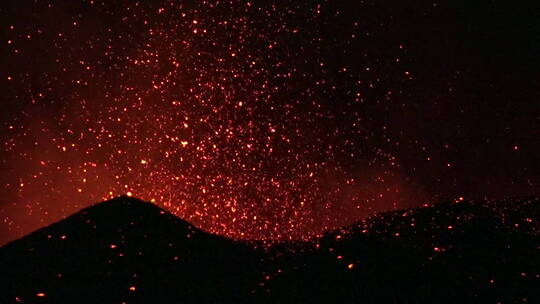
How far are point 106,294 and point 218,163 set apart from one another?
1626 mm

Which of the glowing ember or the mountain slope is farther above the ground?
the glowing ember

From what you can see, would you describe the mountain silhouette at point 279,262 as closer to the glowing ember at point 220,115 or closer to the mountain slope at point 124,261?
the mountain slope at point 124,261

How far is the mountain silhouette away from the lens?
1069 mm

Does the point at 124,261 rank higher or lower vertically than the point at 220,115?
lower

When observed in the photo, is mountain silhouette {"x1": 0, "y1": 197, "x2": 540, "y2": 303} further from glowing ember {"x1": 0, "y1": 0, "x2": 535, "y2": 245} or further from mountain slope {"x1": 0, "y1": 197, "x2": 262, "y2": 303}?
glowing ember {"x1": 0, "y1": 0, "x2": 535, "y2": 245}

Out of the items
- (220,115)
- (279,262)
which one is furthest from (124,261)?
(220,115)

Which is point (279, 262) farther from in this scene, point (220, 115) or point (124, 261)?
point (220, 115)

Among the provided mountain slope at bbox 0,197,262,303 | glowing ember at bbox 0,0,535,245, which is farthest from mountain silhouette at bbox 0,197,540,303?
glowing ember at bbox 0,0,535,245

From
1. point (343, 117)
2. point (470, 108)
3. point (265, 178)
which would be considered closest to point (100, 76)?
point (265, 178)

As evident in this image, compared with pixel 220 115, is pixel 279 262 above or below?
below

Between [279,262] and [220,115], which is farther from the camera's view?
[220,115]

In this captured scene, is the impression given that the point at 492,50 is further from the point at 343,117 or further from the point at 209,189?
the point at 209,189

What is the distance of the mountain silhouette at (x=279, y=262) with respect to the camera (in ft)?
3.51

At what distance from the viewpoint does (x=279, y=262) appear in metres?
1.20
